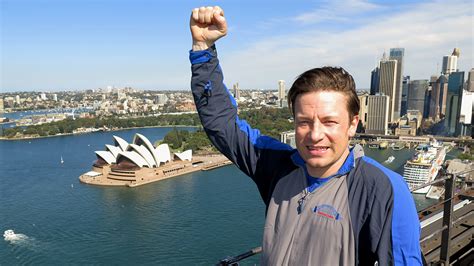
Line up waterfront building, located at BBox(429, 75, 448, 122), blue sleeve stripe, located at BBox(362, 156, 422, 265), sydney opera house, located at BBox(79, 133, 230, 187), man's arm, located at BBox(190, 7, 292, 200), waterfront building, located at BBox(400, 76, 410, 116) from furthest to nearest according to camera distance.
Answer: waterfront building, located at BBox(400, 76, 410, 116)
waterfront building, located at BBox(429, 75, 448, 122)
sydney opera house, located at BBox(79, 133, 230, 187)
man's arm, located at BBox(190, 7, 292, 200)
blue sleeve stripe, located at BBox(362, 156, 422, 265)

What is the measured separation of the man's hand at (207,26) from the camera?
0.41m

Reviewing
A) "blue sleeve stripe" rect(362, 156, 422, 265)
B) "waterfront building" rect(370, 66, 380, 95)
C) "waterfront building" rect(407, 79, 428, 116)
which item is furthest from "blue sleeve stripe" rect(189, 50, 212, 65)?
"waterfront building" rect(407, 79, 428, 116)

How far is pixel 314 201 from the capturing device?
1.13ft

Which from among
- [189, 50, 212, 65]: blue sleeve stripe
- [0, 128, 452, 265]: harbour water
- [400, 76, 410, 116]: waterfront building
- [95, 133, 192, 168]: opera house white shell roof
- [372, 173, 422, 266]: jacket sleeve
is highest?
[189, 50, 212, 65]: blue sleeve stripe

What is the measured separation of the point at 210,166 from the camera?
10695 millimetres

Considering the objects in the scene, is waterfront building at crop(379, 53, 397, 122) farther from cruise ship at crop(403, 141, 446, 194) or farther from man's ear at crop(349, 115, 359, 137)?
man's ear at crop(349, 115, 359, 137)

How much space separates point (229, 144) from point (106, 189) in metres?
8.52

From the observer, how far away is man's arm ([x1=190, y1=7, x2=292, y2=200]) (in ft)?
1.35

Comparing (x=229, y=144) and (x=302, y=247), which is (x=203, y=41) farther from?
(x=302, y=247)

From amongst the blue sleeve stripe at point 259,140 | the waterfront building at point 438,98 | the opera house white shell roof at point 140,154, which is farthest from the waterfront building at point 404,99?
the blue sleeve stripe at point 259,140

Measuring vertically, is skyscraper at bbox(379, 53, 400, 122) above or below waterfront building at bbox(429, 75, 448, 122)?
above

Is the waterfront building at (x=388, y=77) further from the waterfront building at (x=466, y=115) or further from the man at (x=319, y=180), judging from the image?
the man at (x=319, y=180)

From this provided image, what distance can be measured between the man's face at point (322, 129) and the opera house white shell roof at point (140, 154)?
9562 millimetres

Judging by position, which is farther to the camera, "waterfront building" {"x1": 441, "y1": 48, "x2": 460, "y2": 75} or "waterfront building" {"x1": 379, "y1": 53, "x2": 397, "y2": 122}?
"waterfront building" {"x1": 441, "y1": 48, "x2": 460, "y2": 75}
